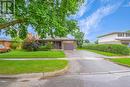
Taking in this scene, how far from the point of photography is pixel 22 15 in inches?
769

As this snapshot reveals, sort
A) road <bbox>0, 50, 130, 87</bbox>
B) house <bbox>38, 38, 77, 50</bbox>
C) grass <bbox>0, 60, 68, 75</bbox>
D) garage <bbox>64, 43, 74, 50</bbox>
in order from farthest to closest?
garage <bbox>64, 43, 74, 50</bbox>, house <bbox>38, 38, 77, 50</bbox>, grass <bbox>0, 60, 68, 75</bbox>, road <bbox>0, 50, 130, 87</bbox>

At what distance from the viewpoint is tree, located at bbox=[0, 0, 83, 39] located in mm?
18188

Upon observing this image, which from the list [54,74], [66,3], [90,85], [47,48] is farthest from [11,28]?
[47,48]

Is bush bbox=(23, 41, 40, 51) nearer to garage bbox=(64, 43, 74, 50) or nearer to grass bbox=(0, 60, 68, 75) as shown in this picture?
garage bbox=(64, 43, 74, 50)

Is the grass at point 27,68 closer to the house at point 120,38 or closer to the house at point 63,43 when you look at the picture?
the house at point 63,43

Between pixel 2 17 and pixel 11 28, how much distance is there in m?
3.16

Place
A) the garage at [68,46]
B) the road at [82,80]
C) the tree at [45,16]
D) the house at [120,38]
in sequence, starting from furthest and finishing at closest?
the house at [120,38] → the garage at [68,46] → the tree at [45,16] → the road at [82,80]

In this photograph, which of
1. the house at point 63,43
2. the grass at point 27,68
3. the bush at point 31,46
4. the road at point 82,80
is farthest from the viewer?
the house at point 63,43

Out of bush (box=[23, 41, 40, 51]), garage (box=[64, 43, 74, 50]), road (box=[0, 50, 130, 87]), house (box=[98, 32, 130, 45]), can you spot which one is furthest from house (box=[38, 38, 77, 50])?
road (box=[0, 50, 130, 87])

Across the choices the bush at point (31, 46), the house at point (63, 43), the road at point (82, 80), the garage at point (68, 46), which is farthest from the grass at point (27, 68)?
the garage at point (68, 46)

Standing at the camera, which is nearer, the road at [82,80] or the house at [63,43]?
the road at [82,80]

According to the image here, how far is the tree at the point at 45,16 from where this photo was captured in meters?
18.2

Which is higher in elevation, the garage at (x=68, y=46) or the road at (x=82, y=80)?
the garage at (x=68, y=46)

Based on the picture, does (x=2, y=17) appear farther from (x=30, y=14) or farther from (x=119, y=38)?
(x=119, y=38)
